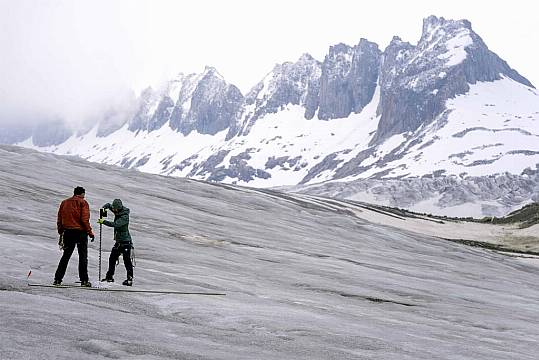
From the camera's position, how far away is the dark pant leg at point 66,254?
16.0m

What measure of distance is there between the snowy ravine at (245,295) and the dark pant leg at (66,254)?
67 cm

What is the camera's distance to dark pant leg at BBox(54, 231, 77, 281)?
1598 centimetres

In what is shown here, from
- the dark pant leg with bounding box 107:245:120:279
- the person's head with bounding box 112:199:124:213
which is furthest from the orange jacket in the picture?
the dark pant leg with bounding box 107:245:120:279

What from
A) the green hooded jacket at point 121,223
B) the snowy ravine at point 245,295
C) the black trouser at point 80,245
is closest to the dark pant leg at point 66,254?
the black trouser at point 80,245

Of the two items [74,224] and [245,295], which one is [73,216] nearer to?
[74,224]

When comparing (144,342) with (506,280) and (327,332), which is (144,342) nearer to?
(327,332)

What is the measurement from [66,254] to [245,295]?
5379 mm

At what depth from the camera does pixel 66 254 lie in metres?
16.2

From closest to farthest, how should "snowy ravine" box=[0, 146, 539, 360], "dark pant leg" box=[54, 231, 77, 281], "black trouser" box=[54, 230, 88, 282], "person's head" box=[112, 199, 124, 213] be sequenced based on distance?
"snowy ravine" box=[0, 146, 539, 360], "dark pant leg" box=[54, 231, 77, 281], "black trouser" box=[54, 230, 88, 282], "person's head" box=[112, 199, 124, 213]

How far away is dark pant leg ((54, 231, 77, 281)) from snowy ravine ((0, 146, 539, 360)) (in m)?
0.67

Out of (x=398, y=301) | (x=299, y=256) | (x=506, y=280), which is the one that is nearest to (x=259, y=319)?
(x=398, y=301)

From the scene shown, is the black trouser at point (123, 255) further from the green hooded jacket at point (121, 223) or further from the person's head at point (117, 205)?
the person's head at point (117, 205)

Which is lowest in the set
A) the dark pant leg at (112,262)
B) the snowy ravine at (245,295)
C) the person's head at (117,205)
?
the snowy ravine at (245,295)

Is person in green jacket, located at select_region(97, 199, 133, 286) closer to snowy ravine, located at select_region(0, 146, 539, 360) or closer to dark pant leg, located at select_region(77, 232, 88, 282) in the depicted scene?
snowy ravine, located at select_region(0, 146, 539, 360)
